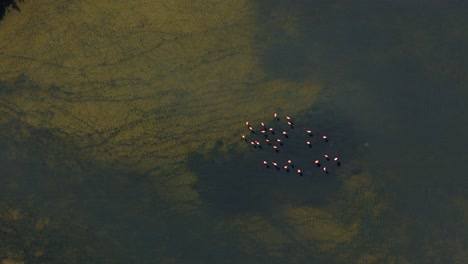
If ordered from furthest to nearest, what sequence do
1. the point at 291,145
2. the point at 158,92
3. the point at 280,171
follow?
the point at 158,92, the point at 291,145, the point at 280,171

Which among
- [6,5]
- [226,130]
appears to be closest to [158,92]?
[226,130]

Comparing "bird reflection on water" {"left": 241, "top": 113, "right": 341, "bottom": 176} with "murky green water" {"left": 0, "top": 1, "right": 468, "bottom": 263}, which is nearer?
"murky green water" {"left": 0, "top": 1, "right": 468, "bottom": 263}

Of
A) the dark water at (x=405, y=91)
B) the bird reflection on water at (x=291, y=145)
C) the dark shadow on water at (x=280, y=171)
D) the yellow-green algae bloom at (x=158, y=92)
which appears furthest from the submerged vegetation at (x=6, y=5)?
the bird reflection on water at (x=291, y=145)

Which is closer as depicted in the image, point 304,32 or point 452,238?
point 452,238

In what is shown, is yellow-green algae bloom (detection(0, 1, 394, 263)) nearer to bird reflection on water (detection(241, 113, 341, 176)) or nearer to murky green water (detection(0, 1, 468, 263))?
murky green water (detection(0, 1, 468, 263))

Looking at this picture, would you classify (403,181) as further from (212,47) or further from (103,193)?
(103,193)

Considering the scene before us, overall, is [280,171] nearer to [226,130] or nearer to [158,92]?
[226,130]

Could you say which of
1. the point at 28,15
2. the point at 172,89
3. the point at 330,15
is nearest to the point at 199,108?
the point at 172,89

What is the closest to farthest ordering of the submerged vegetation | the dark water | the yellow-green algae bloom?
1. the dark water
2. the yellow-green algae bloom
3. the submerged vegetation

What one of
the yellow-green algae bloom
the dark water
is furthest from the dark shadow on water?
the dark water

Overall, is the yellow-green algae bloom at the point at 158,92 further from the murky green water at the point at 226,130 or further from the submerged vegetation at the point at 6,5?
the submerged vegetation at the point at 6,5

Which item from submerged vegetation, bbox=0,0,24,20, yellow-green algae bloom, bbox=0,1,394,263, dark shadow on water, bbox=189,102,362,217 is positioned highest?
submerged vegetation, bbox=0,0,24,20
